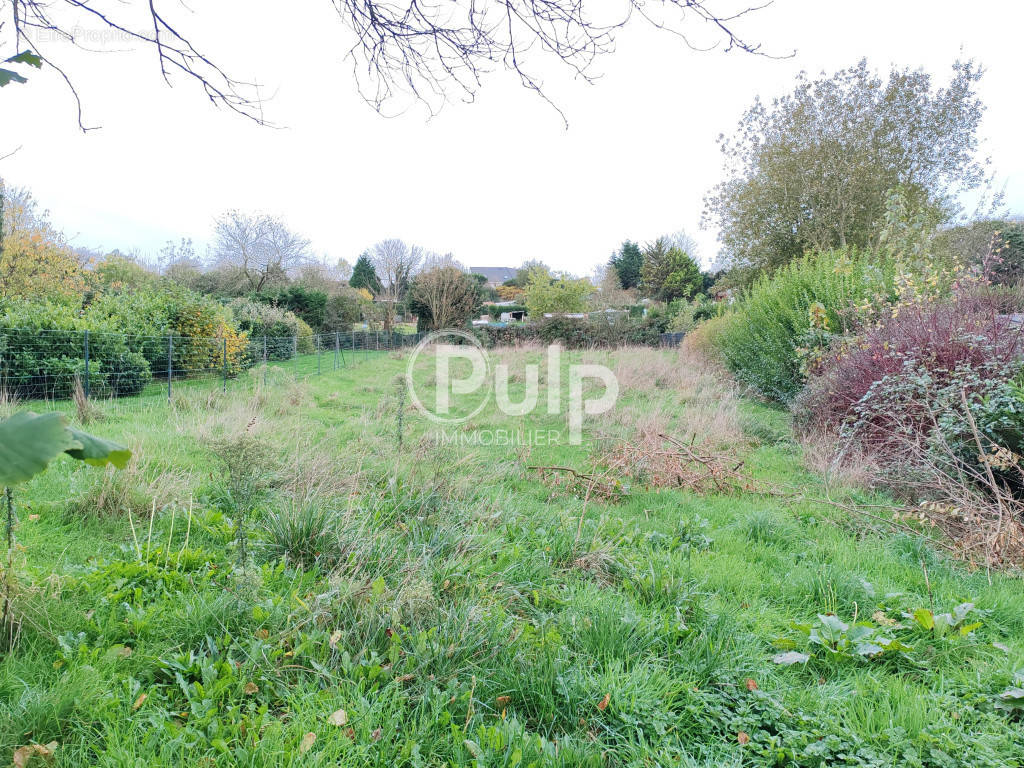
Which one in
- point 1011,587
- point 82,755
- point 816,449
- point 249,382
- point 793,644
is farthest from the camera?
point 249,382

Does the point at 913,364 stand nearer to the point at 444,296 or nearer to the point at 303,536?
the point at 303,536

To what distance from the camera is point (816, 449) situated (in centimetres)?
563

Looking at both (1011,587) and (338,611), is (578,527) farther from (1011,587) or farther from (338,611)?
(1011,587)

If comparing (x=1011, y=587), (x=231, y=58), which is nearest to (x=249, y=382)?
(x=231, y=58)

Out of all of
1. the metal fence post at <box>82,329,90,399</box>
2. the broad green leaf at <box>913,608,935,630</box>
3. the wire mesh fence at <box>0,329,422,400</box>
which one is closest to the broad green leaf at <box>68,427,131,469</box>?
the broad green leaf at <box>913,608,935,630</box>

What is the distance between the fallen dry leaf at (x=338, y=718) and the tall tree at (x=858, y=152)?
17.8m

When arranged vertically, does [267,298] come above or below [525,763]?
above

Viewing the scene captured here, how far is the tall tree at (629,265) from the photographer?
3950 cm

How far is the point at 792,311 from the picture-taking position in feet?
A: 28.8

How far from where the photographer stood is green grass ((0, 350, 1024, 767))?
1.70 m

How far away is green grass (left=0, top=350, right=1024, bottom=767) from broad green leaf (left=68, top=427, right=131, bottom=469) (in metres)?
1.17

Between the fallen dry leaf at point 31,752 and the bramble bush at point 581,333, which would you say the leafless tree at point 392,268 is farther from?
the fallen dry leaf at point 31,752

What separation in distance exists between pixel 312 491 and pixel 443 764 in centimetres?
226

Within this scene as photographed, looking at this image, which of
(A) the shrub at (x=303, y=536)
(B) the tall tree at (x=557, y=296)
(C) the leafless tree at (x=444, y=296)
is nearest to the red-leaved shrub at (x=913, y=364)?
(A) the shrub at (x=303, y=536)
